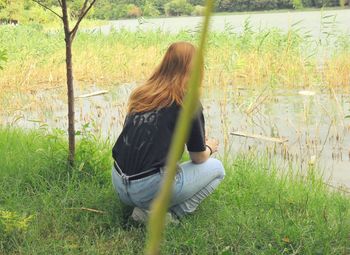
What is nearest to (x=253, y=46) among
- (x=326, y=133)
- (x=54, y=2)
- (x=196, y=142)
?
(x=326, y=133)

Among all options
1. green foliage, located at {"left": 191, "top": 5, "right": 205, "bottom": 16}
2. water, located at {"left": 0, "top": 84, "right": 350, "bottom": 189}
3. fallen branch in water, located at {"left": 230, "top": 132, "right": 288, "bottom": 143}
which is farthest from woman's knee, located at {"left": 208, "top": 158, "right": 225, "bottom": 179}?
fallen branch in water, located at {"left": 230, "top": 132, "right": 288, "bottom": 143}

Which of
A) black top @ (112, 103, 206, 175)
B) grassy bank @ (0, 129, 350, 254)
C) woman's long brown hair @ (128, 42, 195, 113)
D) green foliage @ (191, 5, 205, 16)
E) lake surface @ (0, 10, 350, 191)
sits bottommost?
lake surface @ (0, 10, 350, 191)

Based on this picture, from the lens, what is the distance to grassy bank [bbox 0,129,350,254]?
264 centimetres

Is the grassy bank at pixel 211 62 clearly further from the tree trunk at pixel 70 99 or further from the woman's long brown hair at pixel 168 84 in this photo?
the woman's long brown hair at pixel 168 84

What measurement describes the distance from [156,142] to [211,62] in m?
7.00

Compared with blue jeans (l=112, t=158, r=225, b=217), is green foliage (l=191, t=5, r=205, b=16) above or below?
above

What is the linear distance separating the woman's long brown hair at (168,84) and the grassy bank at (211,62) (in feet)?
15.5

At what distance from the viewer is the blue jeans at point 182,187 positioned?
9.43ft

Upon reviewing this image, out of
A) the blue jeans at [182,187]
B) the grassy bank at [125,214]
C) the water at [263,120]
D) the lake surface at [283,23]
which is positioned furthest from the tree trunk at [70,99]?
the lake surface at [283,23]

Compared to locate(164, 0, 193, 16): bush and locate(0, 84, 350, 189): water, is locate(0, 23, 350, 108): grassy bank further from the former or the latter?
locate(164, 0, 193, 16): bush

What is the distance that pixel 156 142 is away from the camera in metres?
2.86

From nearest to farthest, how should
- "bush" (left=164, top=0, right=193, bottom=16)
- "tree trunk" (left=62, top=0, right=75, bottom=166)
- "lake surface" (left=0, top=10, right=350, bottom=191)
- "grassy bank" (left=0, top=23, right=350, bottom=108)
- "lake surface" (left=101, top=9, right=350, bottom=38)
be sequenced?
"bush" (left=164, top=0, right=193, bottom=16) < "tree trunk" (left=62, top=0, right=75, bottom=166) < "lake surface" (left=0, top=10, right=350, bottom=191) < "lake surface" (left=101, top=9, right=350, bottom=38) < "grassy bank" (left=0, top=23, right=350, bottom=108)

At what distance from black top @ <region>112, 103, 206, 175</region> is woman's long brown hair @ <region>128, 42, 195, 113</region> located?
0.04m

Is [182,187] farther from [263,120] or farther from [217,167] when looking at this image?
[263,120]
